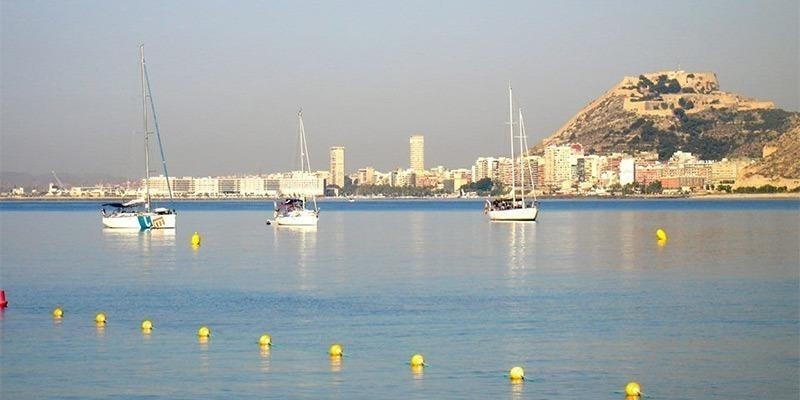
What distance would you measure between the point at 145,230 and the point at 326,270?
37.2 m

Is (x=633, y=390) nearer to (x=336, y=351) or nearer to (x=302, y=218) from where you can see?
(x=336, y=351)

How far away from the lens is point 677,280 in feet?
133

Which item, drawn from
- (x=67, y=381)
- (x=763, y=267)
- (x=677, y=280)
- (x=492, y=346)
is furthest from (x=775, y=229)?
(x=67, y=381)

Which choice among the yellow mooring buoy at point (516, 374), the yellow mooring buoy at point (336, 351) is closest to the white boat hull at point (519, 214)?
the yellow mooring buoy at point (336, 351)

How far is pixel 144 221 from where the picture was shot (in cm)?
8012

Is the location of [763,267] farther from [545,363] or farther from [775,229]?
[775,229]

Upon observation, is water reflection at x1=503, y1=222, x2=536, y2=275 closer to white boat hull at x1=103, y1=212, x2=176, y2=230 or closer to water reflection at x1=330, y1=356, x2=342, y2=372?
water reflection at x1=330, y1=356, x2=342, y2=372

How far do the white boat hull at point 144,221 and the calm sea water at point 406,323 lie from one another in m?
23.4

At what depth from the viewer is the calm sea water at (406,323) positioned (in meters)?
21.5

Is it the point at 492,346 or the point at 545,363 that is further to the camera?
the point at 492,346

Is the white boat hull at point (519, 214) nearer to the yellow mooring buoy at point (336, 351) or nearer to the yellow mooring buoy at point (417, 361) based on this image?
the yellow mooring buoy at point (336, 351)

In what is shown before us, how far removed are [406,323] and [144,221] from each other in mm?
53640

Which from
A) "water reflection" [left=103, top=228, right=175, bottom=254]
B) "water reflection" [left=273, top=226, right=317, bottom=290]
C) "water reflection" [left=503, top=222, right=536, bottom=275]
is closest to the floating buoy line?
"water reflection" [left=273, top=226, right=317, bottom=290]

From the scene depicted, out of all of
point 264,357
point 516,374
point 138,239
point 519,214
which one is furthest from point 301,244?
point 516,374
